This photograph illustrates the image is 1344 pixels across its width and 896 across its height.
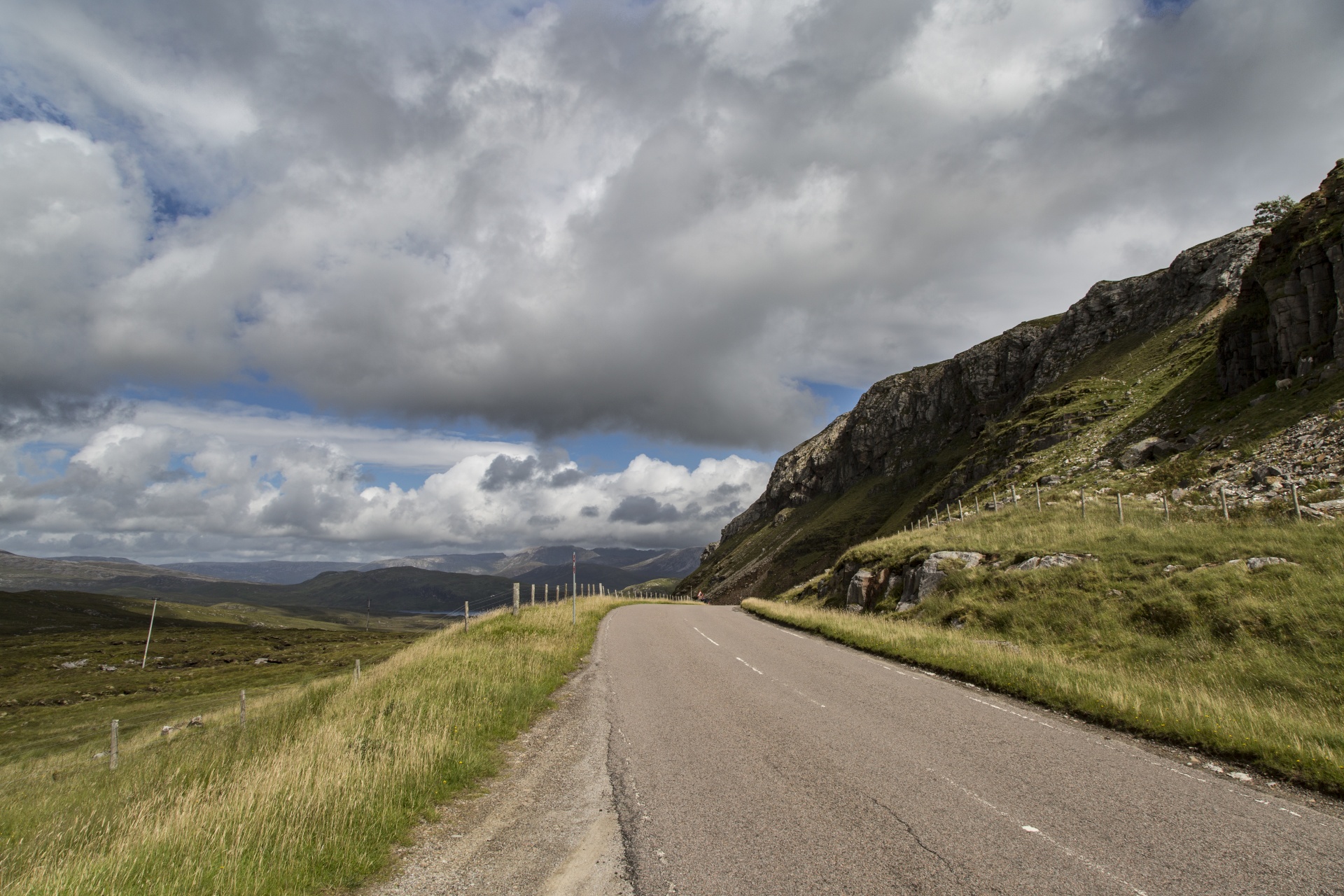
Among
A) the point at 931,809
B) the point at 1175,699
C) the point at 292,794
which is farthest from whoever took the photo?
the point at 1175,699

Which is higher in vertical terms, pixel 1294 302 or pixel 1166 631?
pixel 1294 302

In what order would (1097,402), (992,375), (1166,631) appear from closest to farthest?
1. (1166,631)
2. (1097,402)
3. (992,375)

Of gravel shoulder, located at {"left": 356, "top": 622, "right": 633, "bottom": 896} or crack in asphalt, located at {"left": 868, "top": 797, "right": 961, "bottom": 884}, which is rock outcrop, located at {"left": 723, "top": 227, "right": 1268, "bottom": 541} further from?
gravel shoulder, located at {"left": 356, "top": 622, "right": 633, "bottom": 896}

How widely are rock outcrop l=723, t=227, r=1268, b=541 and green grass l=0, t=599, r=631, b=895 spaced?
61709 mm

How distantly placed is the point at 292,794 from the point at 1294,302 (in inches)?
2020

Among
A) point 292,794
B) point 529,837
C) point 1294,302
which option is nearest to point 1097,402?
point 1294,302

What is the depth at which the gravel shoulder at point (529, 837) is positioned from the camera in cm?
513

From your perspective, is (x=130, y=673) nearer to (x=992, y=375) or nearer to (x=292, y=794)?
(x=292, y=794)

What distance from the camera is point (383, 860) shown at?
5.56 m

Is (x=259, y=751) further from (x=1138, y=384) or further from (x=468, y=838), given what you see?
(x=1138, y=384)

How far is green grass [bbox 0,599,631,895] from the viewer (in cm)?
516

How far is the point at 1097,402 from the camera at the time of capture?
60.9 m

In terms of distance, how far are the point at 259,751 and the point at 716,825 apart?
8.42 metres

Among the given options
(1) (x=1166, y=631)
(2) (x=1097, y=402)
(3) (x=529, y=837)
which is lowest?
(3) (x=529, y=837)
